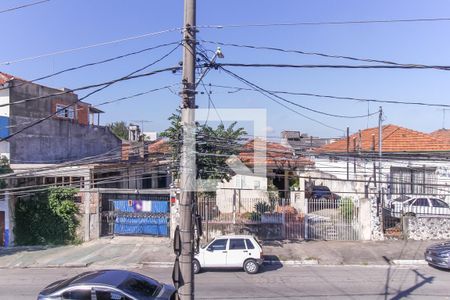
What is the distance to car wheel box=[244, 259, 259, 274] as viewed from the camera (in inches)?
635

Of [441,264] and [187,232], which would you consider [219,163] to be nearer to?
[441,264]

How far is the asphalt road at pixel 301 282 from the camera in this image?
44.0 feet

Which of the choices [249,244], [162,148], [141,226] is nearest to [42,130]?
[162,148]

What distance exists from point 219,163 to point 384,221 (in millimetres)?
8727

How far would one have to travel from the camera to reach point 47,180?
84.8 ft

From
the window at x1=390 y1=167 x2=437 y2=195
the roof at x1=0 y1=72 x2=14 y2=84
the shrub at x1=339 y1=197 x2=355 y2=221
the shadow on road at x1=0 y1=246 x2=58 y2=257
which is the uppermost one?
the roof at x1=0 y1=72 x2=14 y2=84

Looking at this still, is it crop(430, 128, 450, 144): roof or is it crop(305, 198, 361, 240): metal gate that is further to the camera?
crop(430, 128, 450, 144): roof

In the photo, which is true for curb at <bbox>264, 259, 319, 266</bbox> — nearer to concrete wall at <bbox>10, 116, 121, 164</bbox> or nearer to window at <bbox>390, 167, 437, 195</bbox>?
window at <bbox>390, 167, 437, 195</bbox>

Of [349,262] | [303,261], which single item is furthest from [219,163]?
[349,262]

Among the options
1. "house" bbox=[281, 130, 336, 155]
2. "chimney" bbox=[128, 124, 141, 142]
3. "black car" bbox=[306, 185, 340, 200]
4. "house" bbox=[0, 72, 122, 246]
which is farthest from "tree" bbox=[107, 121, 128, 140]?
"black car" bbox=[306, 185, 340, 200]

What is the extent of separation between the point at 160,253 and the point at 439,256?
11194 mm

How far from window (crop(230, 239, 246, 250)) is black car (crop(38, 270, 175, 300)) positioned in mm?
5843

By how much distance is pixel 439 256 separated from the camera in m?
16.2

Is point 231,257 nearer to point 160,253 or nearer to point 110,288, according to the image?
point 160,253
